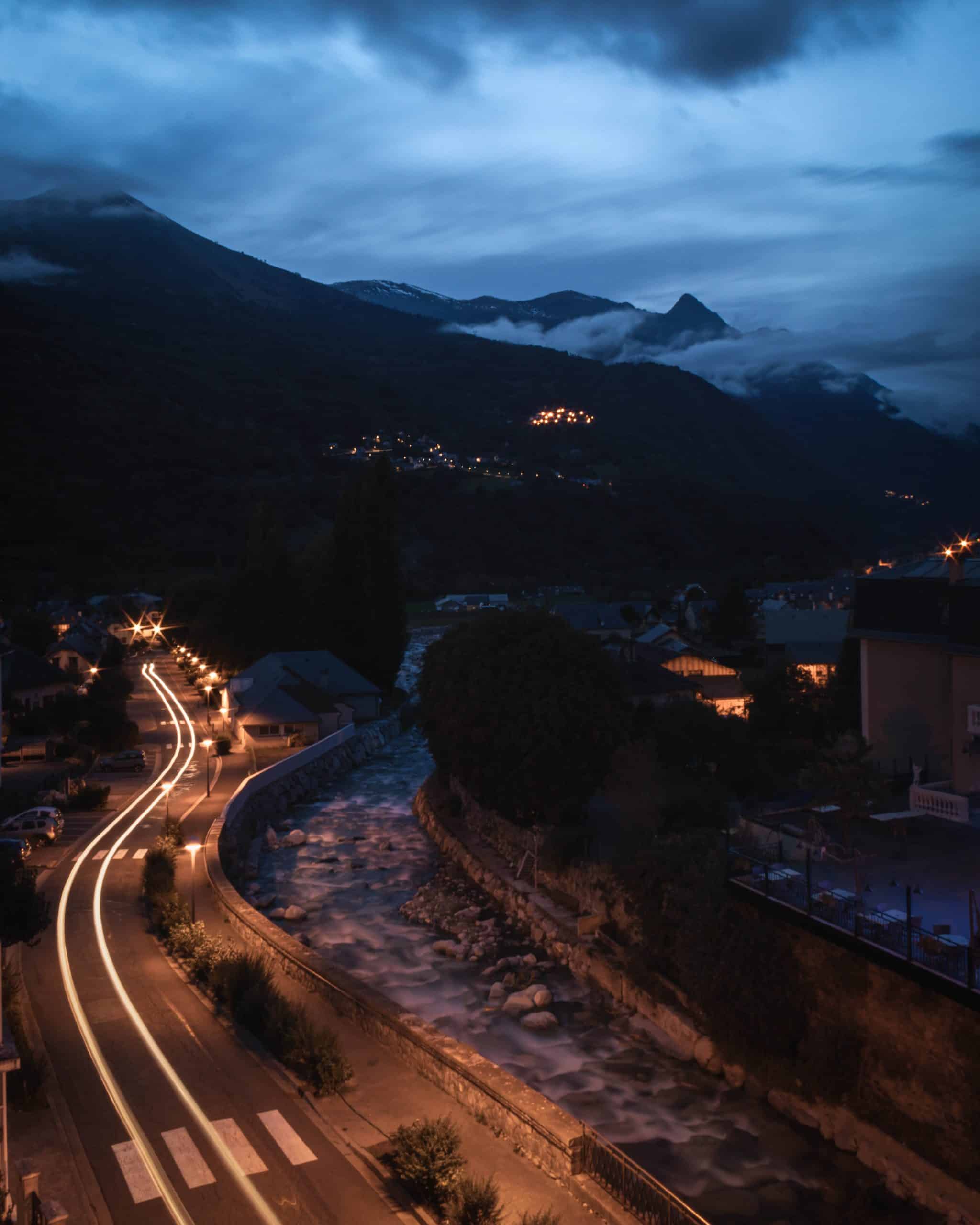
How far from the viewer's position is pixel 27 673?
1449 inches

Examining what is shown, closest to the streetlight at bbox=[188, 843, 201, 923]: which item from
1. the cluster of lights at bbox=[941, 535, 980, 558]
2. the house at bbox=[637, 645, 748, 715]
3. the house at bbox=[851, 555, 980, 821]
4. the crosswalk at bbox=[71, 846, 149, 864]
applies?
the crosswalk at bbox=[71, 846, 149, 864]

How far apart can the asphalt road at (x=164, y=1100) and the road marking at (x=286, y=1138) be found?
0.04 feet

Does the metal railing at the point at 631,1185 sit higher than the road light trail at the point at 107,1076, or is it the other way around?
the metal railing at the point at 631,1185

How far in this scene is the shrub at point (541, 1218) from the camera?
678 cm

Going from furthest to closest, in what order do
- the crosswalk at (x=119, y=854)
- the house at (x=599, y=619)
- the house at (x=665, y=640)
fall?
the house at (x=599, y=619) < the house at (x=665, y=640) < the crosswalk at (x=119, y=854)

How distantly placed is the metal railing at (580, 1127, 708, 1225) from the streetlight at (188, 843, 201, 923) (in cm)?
888

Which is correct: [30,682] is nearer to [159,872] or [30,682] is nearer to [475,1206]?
[159,872]

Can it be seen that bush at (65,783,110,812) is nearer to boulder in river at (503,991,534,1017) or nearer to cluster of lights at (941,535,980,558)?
boulder in river at (503,991,534,1017)

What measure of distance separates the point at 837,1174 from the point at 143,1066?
300 inches

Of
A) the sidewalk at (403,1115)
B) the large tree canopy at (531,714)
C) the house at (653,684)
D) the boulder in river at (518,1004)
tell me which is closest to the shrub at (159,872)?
the sidewalk at (403,1115)

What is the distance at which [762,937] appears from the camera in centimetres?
1204

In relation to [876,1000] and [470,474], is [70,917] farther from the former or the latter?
[470,474]

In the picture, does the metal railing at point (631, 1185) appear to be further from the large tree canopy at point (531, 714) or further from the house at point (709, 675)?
the house at point (709, 675)

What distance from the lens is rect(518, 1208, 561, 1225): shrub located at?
678 cm
